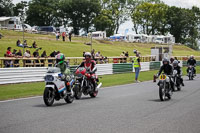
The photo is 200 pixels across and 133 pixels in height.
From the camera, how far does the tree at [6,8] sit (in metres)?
A: 100

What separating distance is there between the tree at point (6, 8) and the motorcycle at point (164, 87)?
297 ft

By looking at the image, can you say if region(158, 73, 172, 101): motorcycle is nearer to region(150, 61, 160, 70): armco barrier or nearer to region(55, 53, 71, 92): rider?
region(55, 53, 71, 92): rider

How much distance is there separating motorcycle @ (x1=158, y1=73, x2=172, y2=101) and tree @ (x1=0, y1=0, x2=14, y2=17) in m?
90.5

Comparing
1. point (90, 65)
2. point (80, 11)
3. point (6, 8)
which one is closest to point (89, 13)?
point (80, 11)

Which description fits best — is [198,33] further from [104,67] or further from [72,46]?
[104,67]

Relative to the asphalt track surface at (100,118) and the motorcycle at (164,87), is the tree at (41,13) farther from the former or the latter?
the asphalt track surface at (100,118)

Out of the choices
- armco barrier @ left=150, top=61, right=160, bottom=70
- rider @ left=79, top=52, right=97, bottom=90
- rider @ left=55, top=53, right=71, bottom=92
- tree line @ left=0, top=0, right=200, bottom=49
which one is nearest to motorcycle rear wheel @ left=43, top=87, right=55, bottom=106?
rider @ left=55, top=53, right=71, bottom=92

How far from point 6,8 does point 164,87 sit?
92754mm

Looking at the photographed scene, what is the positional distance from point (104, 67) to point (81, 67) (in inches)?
618

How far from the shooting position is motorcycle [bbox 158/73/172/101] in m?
13.9

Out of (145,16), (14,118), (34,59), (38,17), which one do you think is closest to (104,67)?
(34,59)

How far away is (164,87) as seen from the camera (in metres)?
14.2

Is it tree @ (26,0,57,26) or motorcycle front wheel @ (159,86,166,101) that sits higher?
tree @ (26,0,57,26)

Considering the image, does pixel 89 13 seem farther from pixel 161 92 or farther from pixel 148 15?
pixel 161 92
